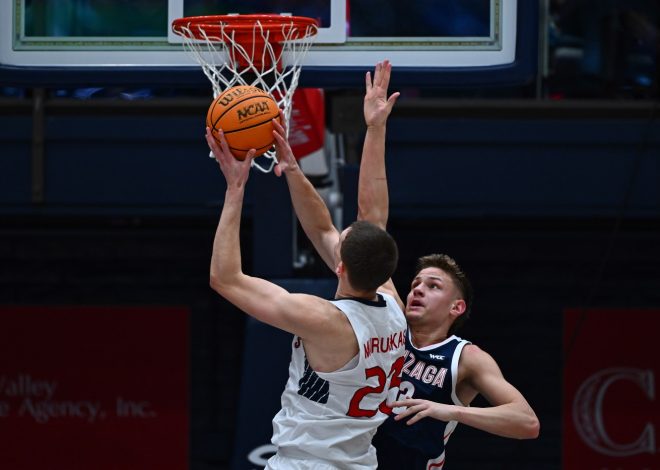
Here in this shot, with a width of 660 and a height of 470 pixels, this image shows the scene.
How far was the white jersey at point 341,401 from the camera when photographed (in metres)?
3.86

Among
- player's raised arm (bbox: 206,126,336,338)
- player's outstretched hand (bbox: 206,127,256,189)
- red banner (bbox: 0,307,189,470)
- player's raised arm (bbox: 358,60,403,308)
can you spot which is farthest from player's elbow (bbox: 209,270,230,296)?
red banner (bbox: 0,307,189,470)

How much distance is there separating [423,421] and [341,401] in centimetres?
57

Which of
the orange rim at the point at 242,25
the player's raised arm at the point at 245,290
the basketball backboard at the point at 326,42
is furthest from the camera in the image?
the basketball backboard at the point at 326,42

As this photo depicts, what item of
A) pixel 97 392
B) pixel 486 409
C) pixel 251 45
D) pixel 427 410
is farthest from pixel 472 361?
pixel 97 392

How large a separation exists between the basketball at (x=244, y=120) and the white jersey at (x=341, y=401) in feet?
1.90

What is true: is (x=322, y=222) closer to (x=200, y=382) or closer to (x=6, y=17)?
(x=6, y=17)

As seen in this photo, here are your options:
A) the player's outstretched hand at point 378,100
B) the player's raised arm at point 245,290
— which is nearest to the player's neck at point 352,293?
the player's raised arm at point 245,290

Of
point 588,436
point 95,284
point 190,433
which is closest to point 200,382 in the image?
point 190,433

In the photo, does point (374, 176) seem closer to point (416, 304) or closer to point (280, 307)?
point (416, 304)

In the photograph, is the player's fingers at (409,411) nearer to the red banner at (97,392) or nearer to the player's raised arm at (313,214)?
the player's raised arm at (313,214)

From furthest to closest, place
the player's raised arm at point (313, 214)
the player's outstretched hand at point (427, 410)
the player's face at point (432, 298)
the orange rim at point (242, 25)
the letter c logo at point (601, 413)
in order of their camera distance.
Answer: the letter c logo at point (601, 413), the orange rim at point (242, 25), the player's face at point (432, 298), the player's raised arm at point (313, 214), the player's outstretched hand at point (427, 410)

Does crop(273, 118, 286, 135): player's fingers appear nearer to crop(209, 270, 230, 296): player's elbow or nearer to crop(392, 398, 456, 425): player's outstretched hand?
crop(209, 270, 230, 296): player's elbow

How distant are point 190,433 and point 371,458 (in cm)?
451

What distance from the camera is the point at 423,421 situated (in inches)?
171
